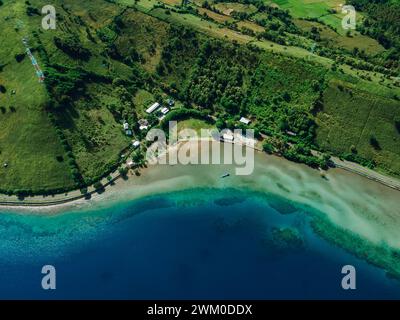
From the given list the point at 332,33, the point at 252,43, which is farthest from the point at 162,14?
the point at 332,33

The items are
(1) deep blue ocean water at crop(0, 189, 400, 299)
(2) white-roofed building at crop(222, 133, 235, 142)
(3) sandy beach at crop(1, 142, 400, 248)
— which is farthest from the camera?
(2) white-roofed building at crop(222, 133, 235, 142)

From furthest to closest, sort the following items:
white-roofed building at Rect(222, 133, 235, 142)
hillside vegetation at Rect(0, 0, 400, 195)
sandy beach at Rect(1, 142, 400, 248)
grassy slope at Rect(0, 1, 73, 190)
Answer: white-roofed building at Rect(222, 133, 235, 142) → hillside vegetation at Rect(0, 0, 400, 195) → grassy slope at Rect(0, 1, 73, 190) → sandy beach at Rect(1, 142, 400, 248)

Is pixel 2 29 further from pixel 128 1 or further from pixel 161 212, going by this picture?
pixel 161 212

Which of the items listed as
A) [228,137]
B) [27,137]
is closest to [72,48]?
[27,137]

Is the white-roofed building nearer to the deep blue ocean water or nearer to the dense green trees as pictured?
the deep blue ocean water

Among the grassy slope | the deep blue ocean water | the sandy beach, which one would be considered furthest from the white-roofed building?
the grassy slope

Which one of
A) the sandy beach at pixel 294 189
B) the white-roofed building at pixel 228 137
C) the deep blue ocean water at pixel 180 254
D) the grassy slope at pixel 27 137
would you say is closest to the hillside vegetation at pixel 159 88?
the grassy slope at pixel 27 137

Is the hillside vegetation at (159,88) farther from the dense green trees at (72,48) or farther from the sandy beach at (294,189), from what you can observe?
the sandy beach at (294,189)
